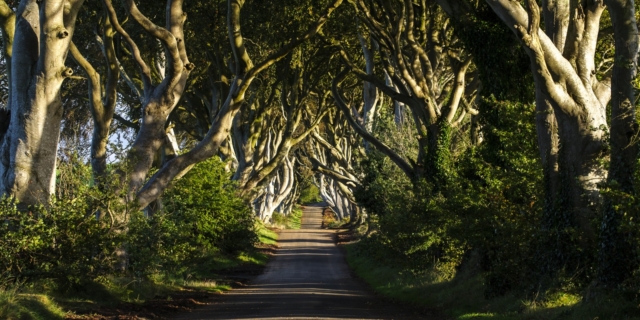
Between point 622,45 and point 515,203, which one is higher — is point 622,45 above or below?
above

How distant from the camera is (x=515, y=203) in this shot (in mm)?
16766

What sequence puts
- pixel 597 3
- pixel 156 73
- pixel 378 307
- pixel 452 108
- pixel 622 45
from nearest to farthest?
pixel 622 45 → pixel 597 3 → pixel 378 307 → pixel 452 108 → pixel 156 73

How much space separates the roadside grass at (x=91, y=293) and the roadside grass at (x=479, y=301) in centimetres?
505

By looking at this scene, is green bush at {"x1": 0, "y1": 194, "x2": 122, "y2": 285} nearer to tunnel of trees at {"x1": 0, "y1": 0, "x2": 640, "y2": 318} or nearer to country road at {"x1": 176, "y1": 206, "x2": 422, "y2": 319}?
tunnel of trees at {"x1": 0, "y1": 0, "x2": 640, "y2": 318}

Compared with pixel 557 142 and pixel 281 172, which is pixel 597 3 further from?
pixel 281 172

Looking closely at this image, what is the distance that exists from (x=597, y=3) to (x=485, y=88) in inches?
152

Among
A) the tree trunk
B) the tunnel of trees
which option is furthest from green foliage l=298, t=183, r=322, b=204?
the tree trunk

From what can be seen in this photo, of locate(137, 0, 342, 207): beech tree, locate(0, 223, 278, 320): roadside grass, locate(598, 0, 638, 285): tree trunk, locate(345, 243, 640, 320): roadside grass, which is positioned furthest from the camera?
locate(137, 0, 342, 207): beech tree

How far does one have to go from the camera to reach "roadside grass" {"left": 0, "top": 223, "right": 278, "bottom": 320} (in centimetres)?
1284

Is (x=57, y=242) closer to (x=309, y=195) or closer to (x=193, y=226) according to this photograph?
(x=193, y=226)

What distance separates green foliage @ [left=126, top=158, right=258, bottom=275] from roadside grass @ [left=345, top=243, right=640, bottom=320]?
539cm

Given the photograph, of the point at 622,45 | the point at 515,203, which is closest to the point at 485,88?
the point at 515,203

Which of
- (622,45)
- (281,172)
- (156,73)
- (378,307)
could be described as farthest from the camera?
(281,172)

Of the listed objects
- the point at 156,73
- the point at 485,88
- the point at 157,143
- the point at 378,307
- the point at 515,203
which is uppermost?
the point at 156,73
